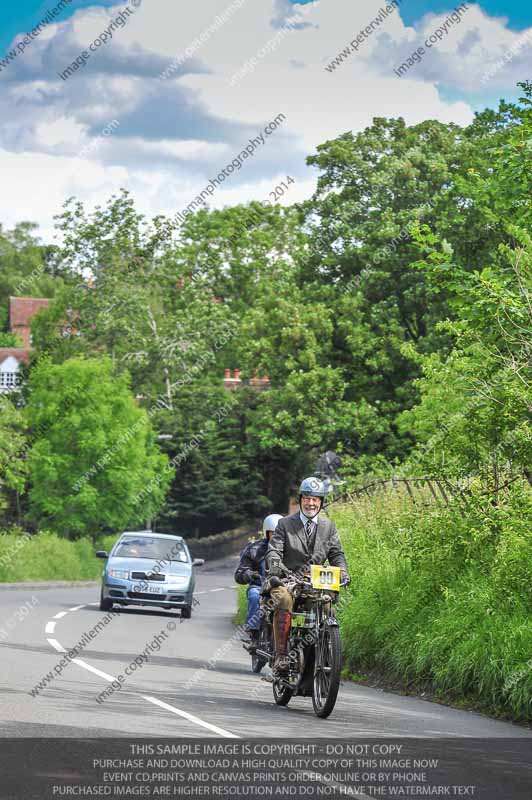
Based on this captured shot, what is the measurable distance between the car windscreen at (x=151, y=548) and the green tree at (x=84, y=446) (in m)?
22.4

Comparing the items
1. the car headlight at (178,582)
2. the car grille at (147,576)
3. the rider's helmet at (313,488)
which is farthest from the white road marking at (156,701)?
the car headlight at (178,582)

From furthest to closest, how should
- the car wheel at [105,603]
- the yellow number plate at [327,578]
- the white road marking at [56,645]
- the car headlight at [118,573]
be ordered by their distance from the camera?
1. the car wheel at [105,603]
2. the car headlight at [118,573]
3. the white road marking at [56,645]
4. the yellow number plate at [327,578]

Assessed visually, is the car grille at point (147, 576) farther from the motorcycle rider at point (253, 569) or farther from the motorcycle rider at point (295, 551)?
the motorcycle rider at point (295, 551)

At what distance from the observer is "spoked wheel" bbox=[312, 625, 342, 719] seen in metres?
11.3

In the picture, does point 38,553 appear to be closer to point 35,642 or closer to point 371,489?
point 371,489

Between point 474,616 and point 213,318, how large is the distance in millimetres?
54045

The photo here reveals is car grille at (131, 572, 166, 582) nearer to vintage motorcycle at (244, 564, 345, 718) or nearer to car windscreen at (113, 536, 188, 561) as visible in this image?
car windscreen at (113, 536, 188, 561)

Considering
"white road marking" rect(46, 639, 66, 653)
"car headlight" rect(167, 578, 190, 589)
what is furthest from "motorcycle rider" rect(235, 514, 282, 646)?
"car headlight" rect(167, 578, 190, 589)

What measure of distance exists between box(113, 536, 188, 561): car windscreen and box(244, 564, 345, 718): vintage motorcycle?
15.1 meters

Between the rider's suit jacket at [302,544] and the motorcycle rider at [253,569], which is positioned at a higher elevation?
the rider's suit jacket at [302,544]

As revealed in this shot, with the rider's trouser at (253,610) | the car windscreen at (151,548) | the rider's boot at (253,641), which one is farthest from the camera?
the car windscreen at (151,548)

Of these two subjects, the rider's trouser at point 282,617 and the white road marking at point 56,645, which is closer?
the rider's trouser at point 282,617

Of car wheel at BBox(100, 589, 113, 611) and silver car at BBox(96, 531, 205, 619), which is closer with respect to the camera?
silver car at BBox(96, 531, 205, 619)

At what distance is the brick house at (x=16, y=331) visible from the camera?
10206 centimetres
